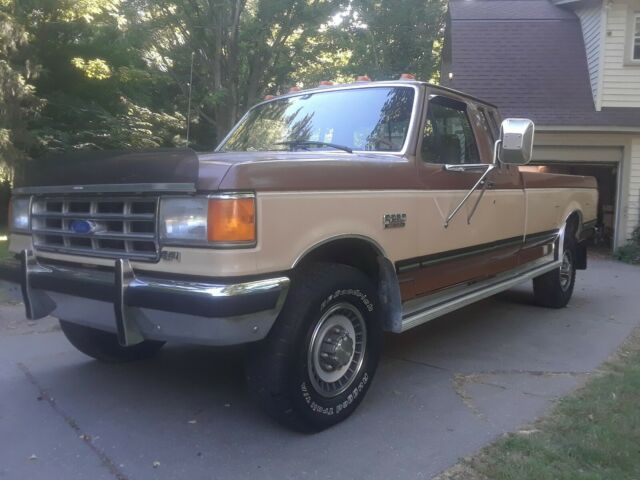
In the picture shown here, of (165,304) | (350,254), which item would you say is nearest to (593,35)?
(350,254)

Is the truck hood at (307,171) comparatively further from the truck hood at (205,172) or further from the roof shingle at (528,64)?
the roof shingle at (528,64)

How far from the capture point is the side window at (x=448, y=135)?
178 inches

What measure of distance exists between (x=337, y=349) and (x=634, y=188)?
1137 centimetres

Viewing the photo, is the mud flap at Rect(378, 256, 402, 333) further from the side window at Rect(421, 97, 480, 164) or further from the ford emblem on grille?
the ford emblem on grille

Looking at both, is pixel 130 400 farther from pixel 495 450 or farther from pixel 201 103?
pixel 201 103

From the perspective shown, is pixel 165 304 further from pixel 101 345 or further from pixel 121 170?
pixel 101 345

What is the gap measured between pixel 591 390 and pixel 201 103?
588 inches

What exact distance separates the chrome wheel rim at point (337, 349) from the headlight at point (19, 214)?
2.00 meters

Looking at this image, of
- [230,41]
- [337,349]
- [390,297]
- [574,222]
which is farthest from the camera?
[230,41]

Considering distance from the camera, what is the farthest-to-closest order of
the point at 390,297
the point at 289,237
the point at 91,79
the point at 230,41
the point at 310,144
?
1. the point at 91,79
2. the point at 230,41
3. the point at 310,144
4. the point at 390,297
5. the point at 289,237

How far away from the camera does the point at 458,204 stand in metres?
4.63

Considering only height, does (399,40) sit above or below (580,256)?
above

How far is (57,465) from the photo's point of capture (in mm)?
3156

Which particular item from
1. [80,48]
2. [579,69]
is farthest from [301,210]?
[80,48]
